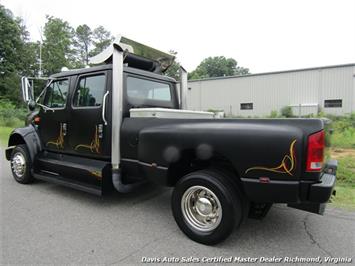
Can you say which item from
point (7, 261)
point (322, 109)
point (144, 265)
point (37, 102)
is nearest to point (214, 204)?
point (144, 265)

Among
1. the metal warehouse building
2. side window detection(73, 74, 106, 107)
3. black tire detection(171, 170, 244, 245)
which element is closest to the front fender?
side window detection(73, 74, 106, 107)

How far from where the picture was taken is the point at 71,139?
461 cm

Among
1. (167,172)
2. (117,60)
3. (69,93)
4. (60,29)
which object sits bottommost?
(167,172)

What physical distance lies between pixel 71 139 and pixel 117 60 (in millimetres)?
1657

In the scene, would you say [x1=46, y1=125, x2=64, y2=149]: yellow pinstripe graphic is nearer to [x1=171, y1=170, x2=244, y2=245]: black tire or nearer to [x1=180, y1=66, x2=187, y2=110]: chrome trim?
[x1=180, y1=66, x2=187, y2=110]: chrome trim

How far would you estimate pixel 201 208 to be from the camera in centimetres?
318

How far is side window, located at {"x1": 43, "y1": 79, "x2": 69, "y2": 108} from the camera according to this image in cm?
481

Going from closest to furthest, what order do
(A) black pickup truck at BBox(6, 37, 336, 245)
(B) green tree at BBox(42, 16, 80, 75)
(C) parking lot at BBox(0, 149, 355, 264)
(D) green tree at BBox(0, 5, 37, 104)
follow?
(A) black pickup truck at BBox(6, 37, 336, 245), (C) parking lot at BBox(0, 149, 355, 264), (D) green tree at BBox(0, 5, 37, 104), (B) green tree at BBox(42, 16, 80, 75)

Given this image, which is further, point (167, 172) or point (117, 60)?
point (117, 60)

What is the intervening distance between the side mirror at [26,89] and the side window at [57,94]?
33cm

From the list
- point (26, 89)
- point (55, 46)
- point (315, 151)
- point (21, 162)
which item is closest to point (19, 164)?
point (21, 162)

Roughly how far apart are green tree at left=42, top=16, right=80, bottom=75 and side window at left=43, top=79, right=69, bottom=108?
113ft

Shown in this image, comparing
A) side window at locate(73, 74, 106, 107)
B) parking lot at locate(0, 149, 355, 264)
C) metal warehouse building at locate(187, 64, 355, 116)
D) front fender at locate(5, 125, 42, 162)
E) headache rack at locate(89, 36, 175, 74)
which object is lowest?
parking lot at locate(0, 149, 355, 264)

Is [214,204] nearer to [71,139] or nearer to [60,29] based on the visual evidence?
[71,139]
